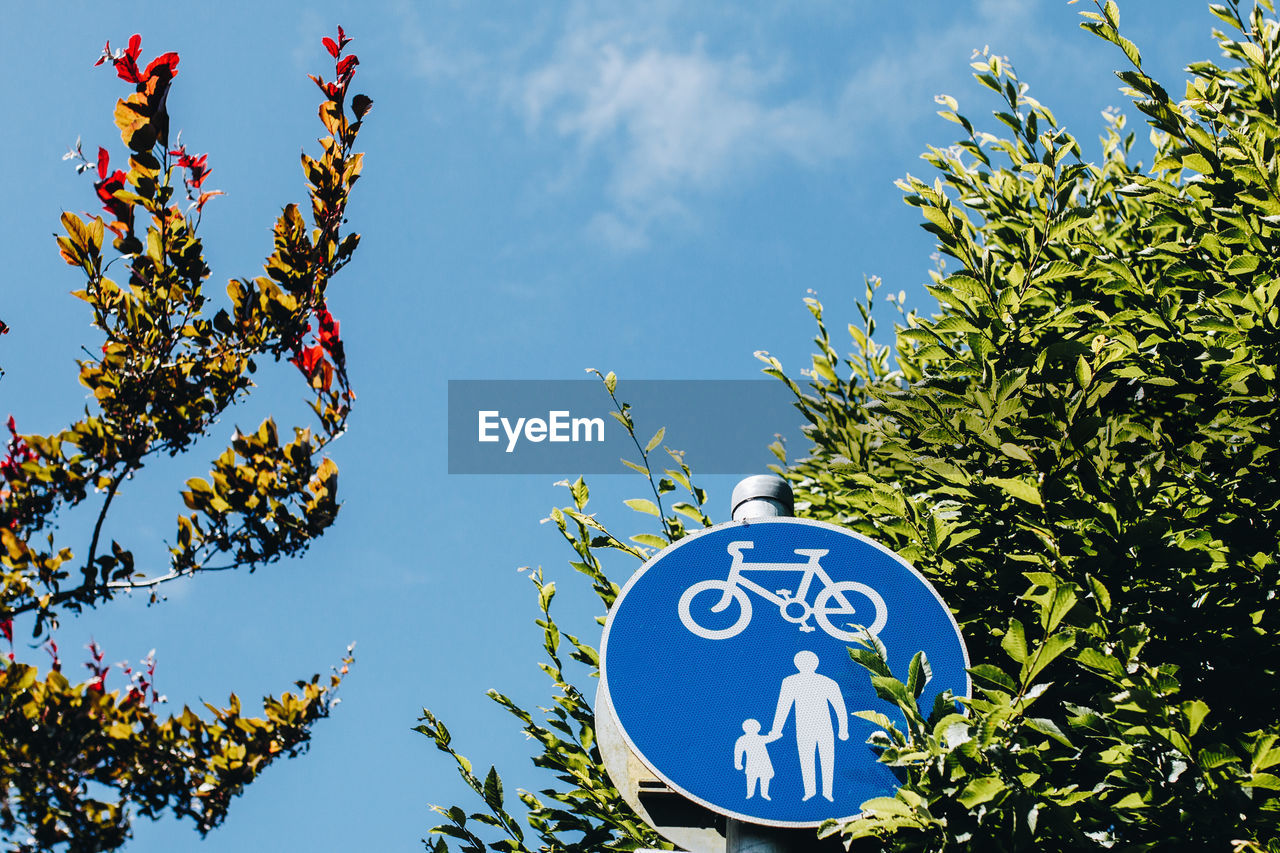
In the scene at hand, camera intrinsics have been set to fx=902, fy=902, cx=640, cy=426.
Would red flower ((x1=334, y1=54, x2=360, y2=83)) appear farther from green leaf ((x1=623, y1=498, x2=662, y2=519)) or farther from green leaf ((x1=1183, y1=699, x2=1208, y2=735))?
green leaf ((x1=1183, y1=699, x2=1208, y2=735))

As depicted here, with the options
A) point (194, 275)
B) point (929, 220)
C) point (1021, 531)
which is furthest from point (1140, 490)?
point (194, 275)

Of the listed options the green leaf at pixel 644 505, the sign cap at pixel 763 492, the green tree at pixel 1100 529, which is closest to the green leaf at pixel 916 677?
the green tree at pixel 1100 529

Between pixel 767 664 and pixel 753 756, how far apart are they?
0.87 ft

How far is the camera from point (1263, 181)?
156 inches

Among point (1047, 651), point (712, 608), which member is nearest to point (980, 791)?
point (1047, 651)

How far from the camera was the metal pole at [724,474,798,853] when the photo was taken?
2488 millimetres

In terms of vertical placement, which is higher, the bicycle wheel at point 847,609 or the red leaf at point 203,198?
the red leaf at point 203,198

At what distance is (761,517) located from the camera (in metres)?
2.98

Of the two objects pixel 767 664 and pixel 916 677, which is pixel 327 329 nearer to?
pixel 767 664

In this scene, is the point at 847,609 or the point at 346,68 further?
the point at 346,68

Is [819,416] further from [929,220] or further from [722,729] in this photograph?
[722,729]

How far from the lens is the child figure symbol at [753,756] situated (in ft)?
8.14

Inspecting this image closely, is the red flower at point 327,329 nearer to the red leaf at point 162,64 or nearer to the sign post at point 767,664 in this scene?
the red leaf at point 162,64

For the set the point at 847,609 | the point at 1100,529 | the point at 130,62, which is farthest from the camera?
the point at 130,62
